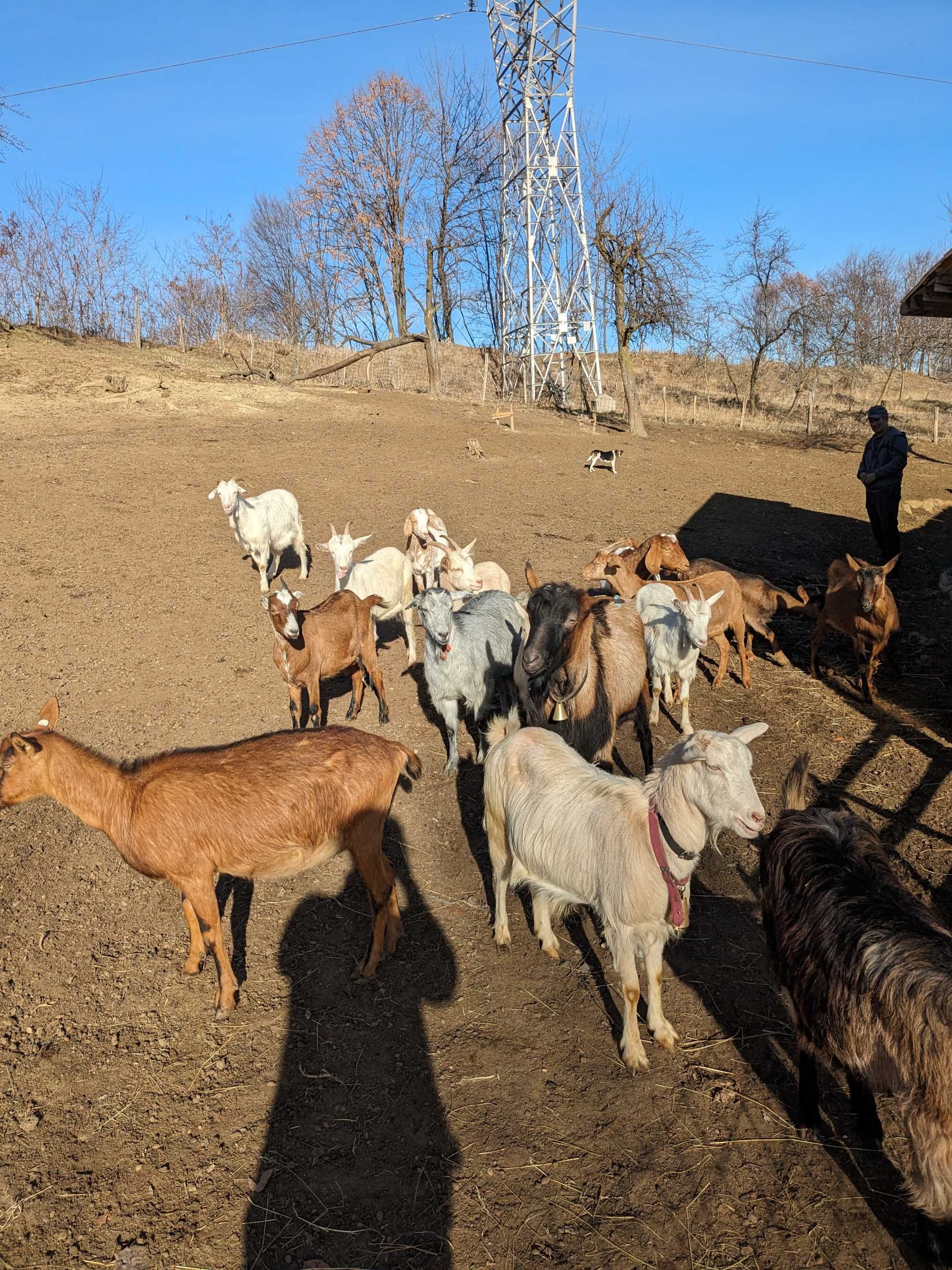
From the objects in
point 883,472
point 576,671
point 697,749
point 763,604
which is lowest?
point 763,604

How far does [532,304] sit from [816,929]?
29.7m

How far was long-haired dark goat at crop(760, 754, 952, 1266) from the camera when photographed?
103 inches

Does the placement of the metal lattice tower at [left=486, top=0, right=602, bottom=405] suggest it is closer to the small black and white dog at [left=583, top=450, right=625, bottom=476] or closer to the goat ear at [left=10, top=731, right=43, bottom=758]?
the small black and white dog at [left=583, top=450, right=625, bottom=476]

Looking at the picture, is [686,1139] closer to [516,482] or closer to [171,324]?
[516,482]

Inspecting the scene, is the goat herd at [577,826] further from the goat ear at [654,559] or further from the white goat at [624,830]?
the goat ear at [654,559]

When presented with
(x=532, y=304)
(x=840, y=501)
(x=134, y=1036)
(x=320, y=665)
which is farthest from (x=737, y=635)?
(x=532, y=304)

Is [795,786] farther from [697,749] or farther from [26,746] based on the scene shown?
[26,746]

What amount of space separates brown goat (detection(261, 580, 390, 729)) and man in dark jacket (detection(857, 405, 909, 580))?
799cm

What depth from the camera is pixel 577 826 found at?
4070 millimetres

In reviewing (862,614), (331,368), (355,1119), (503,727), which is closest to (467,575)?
(503,727)

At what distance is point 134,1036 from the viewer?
158 inches

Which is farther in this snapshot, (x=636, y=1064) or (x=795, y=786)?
(x=795, y=786)

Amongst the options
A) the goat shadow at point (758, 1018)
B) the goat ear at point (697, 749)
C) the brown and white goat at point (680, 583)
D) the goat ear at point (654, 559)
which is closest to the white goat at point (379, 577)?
the brown and white goat at point (680, 583)

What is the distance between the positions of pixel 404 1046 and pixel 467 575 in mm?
5841
